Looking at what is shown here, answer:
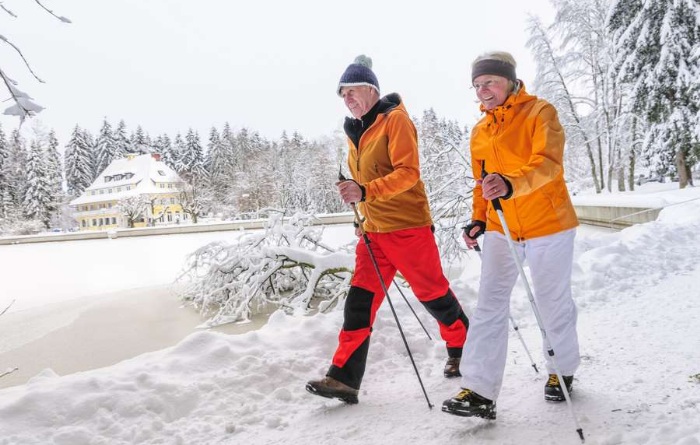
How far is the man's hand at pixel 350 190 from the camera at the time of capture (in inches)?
102

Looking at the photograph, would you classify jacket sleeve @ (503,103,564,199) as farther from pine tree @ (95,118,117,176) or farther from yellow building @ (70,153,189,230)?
pine tree @ (95,118,117,176)

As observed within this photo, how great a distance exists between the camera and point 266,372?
10.1 ft

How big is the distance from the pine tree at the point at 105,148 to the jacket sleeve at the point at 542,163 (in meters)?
71.4

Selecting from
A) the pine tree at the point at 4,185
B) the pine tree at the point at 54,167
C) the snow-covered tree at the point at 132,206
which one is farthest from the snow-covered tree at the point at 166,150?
the pine tree at the point at 4,185

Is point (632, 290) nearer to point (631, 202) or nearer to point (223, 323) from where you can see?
point (223, 323)

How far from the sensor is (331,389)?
262 centimetres

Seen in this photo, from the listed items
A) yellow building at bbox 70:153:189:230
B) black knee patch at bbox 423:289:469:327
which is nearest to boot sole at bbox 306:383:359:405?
black knee patch at bbox 423:289:469:327

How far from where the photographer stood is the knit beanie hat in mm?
2332

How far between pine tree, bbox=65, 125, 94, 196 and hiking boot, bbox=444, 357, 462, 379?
6952 centimetres

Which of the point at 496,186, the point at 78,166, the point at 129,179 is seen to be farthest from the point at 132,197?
the point at 496,186

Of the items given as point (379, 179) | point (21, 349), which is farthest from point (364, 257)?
point (21, 349)

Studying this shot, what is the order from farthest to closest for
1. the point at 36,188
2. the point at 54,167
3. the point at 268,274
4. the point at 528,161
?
the point at 54,167
the point at 36,188
the point at 268,274
the point at 528,161

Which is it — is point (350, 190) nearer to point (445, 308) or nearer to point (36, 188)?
point (445, 308)

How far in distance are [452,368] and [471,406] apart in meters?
A: 0.69
